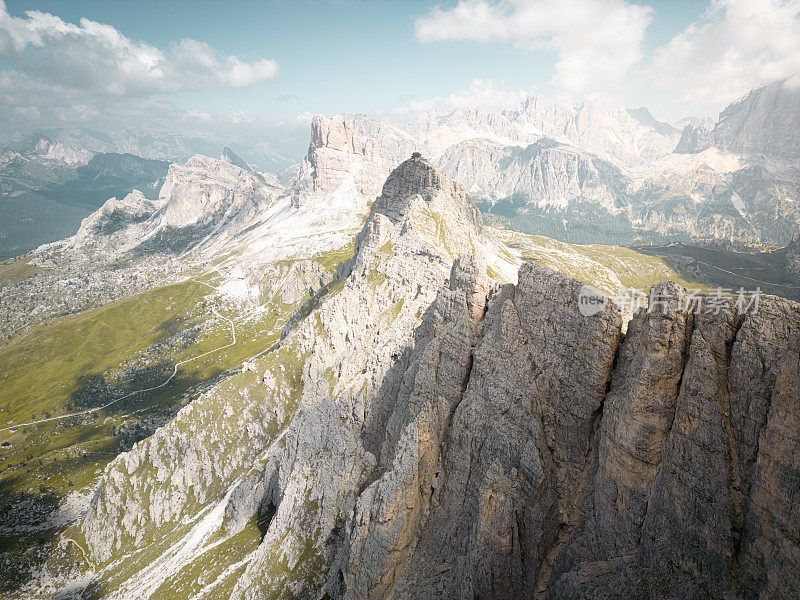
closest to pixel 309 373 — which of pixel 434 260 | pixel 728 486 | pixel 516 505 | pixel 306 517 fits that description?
pixel 306 517

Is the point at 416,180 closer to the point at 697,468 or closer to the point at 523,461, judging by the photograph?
the point at 523,461

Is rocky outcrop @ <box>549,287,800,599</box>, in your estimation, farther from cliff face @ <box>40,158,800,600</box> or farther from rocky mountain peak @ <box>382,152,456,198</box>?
rocky mountain peak @ <box>382,152,456,198</box>

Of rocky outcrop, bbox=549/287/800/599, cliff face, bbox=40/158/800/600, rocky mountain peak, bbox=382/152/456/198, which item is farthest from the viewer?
rocky mountain peak, bbox=382/152/456/198

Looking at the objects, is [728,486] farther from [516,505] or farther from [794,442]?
[516,505]

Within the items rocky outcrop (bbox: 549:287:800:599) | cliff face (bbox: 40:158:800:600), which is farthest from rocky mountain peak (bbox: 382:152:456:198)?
rocky outcrop (bbox: 549:287:800:599)

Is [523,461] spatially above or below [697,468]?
below

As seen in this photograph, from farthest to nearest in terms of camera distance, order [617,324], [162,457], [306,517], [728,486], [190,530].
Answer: [162,457] < [190,530] < [306,517] < [617,324] < [728,486]

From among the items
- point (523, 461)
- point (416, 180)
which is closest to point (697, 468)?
point (523, 461)

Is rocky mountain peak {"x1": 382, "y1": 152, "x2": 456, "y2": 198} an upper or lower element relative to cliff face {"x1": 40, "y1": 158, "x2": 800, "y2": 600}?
upper
